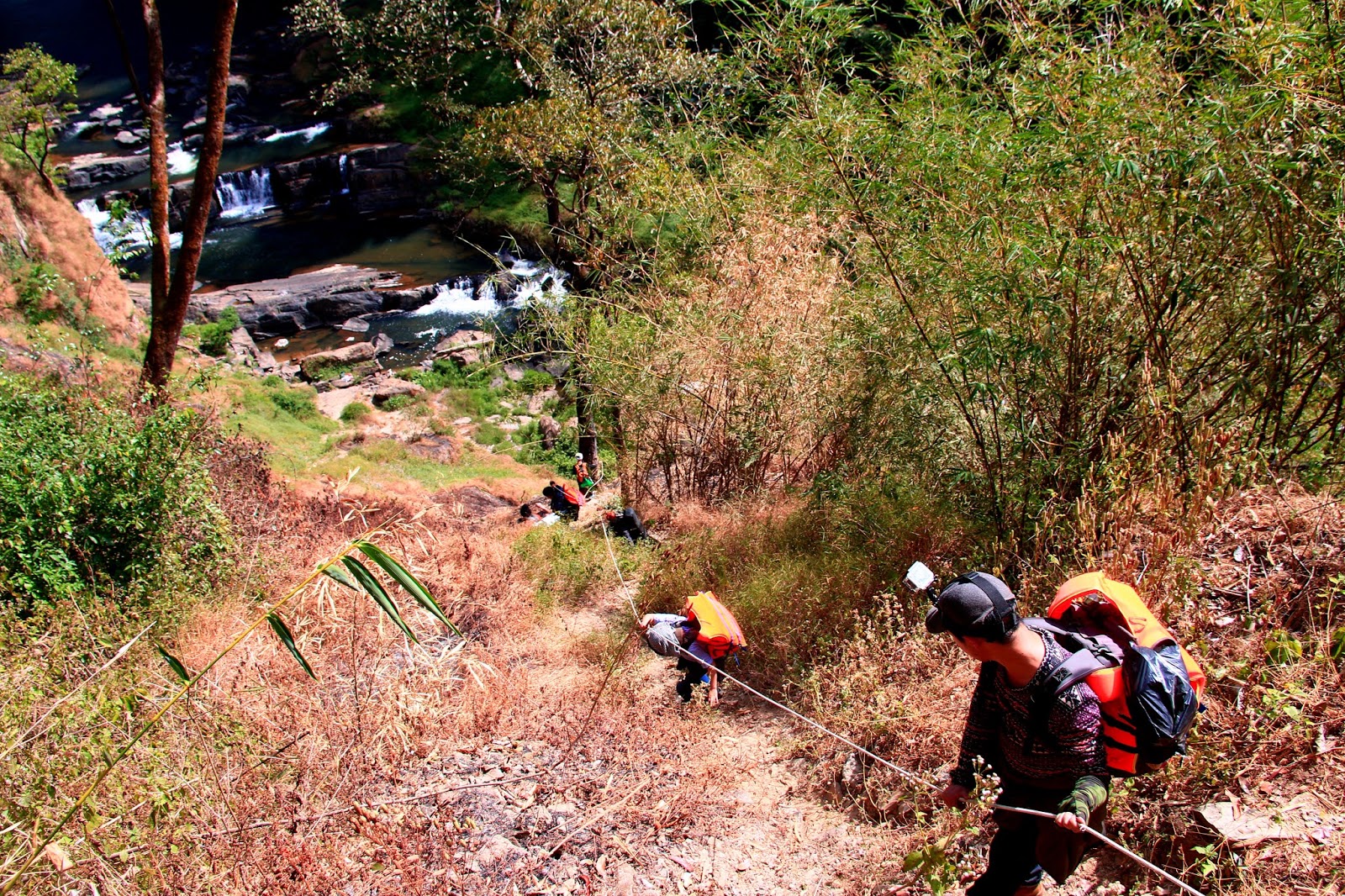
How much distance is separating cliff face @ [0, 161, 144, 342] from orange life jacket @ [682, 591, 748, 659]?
1312 cm

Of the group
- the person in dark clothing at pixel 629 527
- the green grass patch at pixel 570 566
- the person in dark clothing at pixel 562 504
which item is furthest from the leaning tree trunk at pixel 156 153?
the person in dark clothing at pixel 562 504

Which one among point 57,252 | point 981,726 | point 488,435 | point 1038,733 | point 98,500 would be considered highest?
point 1038,733

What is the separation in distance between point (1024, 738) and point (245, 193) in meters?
28.3

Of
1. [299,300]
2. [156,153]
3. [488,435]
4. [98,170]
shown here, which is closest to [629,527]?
[156,153]

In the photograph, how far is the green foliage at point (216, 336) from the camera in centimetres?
1706

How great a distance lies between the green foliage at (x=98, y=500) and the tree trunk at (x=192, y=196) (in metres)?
0.74

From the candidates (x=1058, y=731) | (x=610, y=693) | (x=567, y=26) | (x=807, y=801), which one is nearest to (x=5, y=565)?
(x=610, y=693)

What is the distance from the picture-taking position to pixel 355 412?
15.8m

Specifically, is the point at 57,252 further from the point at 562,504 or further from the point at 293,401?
the point at 562,504

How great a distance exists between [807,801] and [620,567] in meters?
3.21

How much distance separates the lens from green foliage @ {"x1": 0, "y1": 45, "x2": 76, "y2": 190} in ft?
47.2

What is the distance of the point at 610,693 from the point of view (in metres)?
4.65

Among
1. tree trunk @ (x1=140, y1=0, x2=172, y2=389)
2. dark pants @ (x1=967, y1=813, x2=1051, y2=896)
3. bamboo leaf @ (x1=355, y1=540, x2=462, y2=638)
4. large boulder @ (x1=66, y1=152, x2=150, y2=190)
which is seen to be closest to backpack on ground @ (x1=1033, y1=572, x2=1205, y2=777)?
dark pants @ (x1=967, y1=813, x2=1051, y2=896)

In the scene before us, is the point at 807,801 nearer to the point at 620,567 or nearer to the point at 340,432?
the point at 620,567
